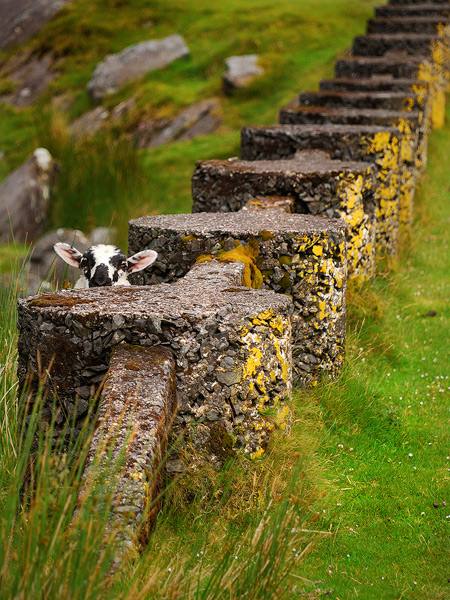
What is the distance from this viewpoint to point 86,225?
10602mm

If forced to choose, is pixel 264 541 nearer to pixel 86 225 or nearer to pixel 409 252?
pixel 409 252

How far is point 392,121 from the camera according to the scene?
7.34 meters

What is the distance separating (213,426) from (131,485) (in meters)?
0.65

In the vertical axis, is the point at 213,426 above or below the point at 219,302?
below

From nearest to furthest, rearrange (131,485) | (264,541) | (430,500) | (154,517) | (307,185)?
(264,541) < (131,485) < (154,517) < (430,500) < (307,185)

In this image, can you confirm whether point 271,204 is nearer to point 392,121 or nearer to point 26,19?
point 392,121

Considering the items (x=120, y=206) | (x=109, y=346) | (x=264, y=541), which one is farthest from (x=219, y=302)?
(x=120, y=206)

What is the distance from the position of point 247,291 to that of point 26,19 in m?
16.6

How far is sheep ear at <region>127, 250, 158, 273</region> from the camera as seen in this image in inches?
181

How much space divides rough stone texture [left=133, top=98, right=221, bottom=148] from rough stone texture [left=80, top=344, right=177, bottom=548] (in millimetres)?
9759

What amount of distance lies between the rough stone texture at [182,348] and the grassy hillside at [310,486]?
213 millimetres

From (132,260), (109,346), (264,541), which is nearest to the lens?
(264,541)

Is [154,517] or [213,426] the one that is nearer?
→ [154,517]

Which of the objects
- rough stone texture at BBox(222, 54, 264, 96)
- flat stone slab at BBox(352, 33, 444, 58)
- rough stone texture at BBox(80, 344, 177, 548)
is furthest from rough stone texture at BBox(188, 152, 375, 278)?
rough stone texture at BBox(222, 54, 264, 96)
